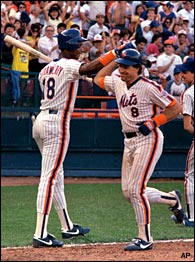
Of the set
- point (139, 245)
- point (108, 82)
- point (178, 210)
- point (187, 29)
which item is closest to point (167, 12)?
point (187, 29)

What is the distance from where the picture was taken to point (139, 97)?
8203mm

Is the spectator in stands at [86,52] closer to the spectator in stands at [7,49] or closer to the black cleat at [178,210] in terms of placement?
the spectator in stands at [7,49]

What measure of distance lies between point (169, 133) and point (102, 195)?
2.86m

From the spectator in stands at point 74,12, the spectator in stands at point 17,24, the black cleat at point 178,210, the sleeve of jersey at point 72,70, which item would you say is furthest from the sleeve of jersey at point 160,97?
the spectator in stands at point 74,12

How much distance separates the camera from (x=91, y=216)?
1062 centimetres

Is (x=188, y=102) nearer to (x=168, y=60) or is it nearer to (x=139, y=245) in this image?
(x=139, y=245)

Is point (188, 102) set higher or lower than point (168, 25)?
lower

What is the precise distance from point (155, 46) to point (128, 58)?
8028 millimetres

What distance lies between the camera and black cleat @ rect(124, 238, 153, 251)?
26.2 ft

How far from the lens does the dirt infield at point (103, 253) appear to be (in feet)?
24.5

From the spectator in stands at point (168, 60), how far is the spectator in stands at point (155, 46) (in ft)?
1.49

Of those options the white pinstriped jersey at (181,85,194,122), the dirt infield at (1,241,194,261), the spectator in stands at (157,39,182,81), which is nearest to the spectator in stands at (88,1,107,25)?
the spectator in stands at (157,39,182,81)

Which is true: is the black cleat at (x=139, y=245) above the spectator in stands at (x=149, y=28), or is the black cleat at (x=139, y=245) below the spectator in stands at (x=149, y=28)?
below

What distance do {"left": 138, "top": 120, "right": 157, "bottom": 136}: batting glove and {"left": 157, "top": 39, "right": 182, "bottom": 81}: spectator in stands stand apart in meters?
7.31
